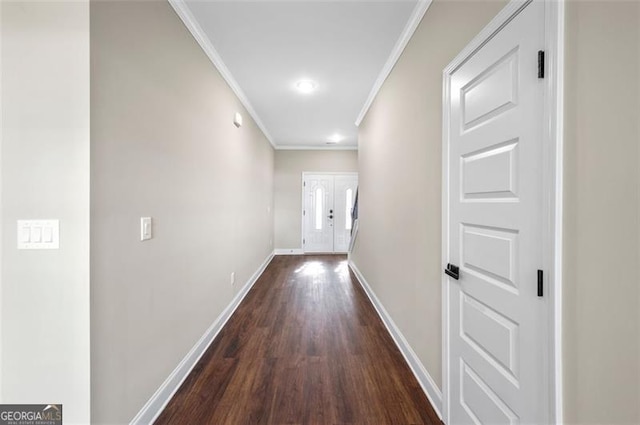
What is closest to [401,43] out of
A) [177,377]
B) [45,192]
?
[45,192]

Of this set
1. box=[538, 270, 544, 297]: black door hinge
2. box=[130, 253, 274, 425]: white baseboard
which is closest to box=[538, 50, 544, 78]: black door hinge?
box=[538, 270, 544, 297]: black door hinge

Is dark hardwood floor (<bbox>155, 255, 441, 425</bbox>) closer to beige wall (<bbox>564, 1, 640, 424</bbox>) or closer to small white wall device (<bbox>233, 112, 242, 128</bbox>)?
beige wall (<bbox>564, 1, 640, 424</bbox>)

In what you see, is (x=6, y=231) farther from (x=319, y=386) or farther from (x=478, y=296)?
(x=478, y=296)

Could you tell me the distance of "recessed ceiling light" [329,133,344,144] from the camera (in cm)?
507

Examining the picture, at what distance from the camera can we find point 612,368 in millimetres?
688

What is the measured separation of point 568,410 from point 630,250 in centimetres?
54

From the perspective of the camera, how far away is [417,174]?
6.01 feet

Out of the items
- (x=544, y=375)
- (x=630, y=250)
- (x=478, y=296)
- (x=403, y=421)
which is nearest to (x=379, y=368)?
(x=403, y=421)

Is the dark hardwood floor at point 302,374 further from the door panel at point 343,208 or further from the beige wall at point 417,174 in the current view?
the door panel at point 343,208

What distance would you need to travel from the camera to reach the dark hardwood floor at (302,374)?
150 centimetres

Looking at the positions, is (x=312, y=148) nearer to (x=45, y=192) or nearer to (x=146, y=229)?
(x=146, y=229)

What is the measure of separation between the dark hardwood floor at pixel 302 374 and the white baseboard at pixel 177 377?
0.04 metres

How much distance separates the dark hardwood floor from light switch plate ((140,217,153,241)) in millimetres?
1048

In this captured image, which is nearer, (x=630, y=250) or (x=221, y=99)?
(x=630, y=250)
